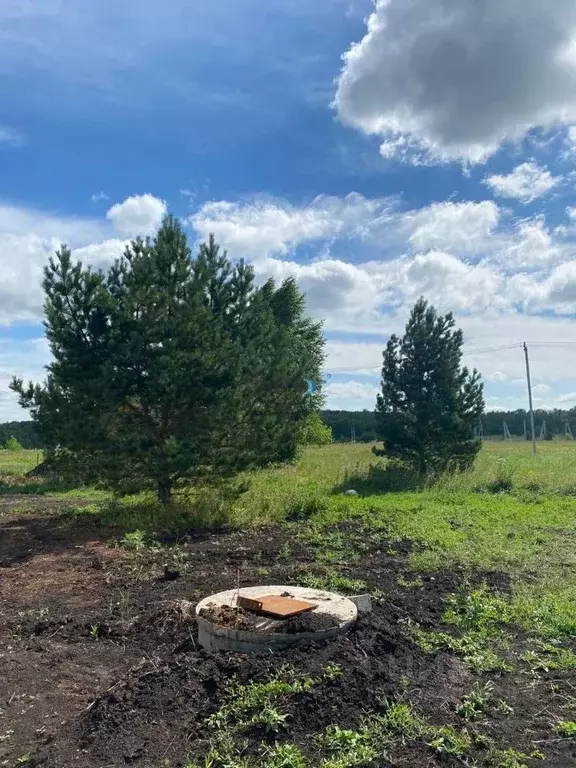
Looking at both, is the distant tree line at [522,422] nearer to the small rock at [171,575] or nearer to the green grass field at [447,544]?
the green grass field at [447,544]

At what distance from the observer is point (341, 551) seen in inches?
332

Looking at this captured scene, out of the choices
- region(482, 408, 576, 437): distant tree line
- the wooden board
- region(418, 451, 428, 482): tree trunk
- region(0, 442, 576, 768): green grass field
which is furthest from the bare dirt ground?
region(482, 408, 576, 437): distant tree line

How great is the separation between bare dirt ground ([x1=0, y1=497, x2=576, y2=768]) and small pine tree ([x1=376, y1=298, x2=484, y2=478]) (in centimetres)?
996

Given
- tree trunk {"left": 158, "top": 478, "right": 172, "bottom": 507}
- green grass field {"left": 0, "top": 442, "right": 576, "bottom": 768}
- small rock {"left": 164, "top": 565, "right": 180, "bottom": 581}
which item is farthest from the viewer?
tree trunk {"left": 158, "top": 478, "right": 172, "bottom": 507}

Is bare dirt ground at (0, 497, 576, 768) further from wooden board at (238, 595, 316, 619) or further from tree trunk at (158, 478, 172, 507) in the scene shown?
tree trunk at (158, 478, 172, 507)

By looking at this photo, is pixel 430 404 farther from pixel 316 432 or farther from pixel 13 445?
pixel 13 445

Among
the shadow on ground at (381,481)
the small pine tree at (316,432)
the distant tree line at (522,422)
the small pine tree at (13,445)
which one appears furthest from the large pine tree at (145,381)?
the distant tree line at (522,422)

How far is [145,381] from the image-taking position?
35.3 ft

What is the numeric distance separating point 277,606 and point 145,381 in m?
6.65

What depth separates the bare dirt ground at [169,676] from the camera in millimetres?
3297

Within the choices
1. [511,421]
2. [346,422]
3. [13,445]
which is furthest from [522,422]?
[13,445]

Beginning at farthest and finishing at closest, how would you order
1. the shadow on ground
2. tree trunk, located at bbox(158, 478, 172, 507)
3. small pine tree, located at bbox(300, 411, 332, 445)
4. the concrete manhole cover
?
small pine tree, located at bbox(300, 411, 332, 445), the shadow on ground, tree trunk, located at bbox(158, 478, 172, 507), the concrete manhole cover

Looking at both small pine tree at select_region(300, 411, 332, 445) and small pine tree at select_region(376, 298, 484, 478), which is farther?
small pine tree at select_region(300, 411, 332, 445)

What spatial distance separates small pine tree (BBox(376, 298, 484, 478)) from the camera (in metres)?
16.7
